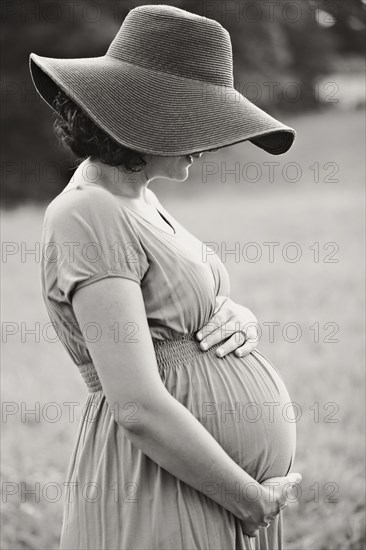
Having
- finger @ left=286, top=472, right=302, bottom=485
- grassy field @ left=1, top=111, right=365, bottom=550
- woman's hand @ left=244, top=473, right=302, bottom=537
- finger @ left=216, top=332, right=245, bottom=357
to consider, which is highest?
finger @ left=216, top=332, right=245, bottom=357

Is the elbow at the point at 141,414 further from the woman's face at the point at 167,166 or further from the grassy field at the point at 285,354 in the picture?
the grassy field at the point at 285,354

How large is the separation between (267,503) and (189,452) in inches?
9.4

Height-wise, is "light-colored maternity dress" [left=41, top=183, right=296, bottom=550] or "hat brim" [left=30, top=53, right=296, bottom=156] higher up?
"hat brim" [left=30, top=53, right=296, bottom=156]

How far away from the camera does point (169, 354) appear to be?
62.8 inches

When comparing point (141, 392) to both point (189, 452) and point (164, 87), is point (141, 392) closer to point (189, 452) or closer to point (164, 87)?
point (189, 452)

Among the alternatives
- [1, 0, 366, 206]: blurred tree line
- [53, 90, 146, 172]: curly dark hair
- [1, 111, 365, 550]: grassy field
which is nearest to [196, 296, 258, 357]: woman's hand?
[53, 90, 146, 172]: curly dark hair

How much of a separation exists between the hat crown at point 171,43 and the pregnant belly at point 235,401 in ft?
1.83

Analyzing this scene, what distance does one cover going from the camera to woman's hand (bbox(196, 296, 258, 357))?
165 cm

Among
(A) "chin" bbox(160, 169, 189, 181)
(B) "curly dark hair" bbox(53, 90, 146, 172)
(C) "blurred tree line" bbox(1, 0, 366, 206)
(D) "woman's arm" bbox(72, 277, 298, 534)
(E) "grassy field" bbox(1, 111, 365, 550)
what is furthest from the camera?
(C) "blurred tree line" bbox(1, 0, 366, 206)

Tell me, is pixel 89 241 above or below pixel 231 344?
above

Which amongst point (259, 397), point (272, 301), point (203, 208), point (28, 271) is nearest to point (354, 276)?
point (272, 301)

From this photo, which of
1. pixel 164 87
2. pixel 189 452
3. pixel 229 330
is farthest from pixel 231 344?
pixel 164 87

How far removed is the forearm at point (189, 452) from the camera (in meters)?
1.45

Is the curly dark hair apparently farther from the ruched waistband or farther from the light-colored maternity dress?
the ruched waistband
